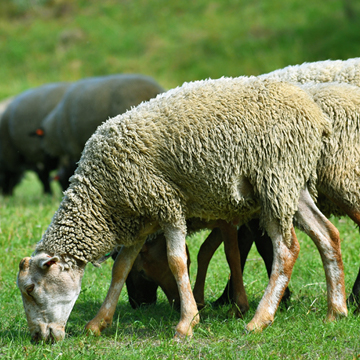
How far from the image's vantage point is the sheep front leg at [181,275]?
378 cm

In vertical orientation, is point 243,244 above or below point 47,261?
below

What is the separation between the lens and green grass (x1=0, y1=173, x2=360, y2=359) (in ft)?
11.1

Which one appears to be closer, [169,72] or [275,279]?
[275,279]

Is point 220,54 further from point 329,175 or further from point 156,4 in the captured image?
point 329,175

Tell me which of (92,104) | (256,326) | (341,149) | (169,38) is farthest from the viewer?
(169,38)

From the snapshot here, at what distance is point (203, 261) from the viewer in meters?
4.61

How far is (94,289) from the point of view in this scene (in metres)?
5.00

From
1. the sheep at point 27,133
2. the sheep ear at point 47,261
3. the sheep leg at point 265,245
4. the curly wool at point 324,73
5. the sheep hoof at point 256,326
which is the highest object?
the curly wool at point 324,73

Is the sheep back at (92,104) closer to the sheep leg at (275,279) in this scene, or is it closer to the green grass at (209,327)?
the green grass at (209,327)

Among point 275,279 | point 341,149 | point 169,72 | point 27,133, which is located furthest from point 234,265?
point 169,72

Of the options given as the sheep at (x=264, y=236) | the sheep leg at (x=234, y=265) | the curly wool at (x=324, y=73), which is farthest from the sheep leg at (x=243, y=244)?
the curly wool at (x=324, y=73)

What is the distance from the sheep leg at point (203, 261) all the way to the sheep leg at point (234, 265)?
0.25 meters

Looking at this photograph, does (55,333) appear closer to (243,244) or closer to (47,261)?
(47,261)

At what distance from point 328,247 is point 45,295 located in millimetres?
1926
